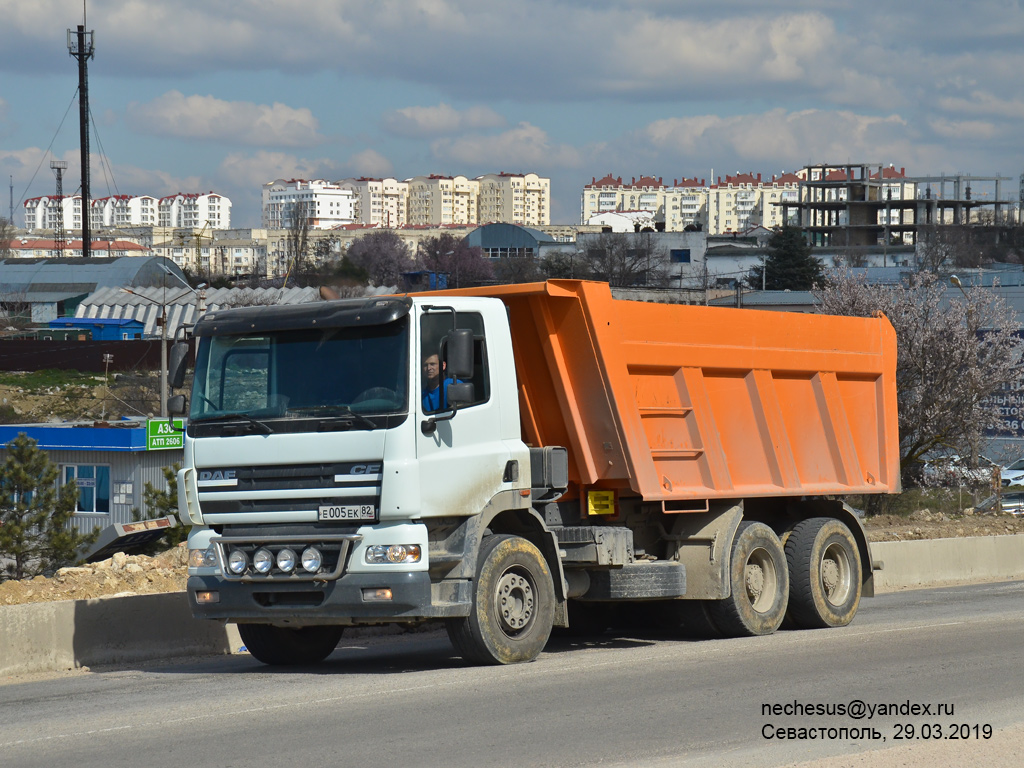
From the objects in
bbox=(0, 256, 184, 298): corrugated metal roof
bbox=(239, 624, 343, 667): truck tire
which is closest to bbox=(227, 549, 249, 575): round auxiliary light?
bbox=(239, 624, 343, 667): truck tire

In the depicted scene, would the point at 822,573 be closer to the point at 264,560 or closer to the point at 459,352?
the point at 459,352

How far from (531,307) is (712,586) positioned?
312 centimetres

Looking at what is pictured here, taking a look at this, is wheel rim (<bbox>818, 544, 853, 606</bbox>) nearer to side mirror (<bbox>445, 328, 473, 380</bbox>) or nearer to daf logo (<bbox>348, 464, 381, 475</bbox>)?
side mirror (<bbox>445, 328, 473, 380</bbox>)

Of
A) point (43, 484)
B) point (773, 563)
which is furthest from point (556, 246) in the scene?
point (773, 563)

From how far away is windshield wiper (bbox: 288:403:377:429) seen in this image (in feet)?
29.7

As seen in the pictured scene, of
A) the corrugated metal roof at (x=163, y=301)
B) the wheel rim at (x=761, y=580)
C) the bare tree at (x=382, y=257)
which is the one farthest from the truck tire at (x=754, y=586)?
the bare tree at (x=382, y=257)

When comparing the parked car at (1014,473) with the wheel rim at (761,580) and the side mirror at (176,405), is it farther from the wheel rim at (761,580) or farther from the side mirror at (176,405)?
the side mirror at (176,405)

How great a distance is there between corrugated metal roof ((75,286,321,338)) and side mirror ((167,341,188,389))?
199 ft

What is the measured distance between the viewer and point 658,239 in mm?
118125

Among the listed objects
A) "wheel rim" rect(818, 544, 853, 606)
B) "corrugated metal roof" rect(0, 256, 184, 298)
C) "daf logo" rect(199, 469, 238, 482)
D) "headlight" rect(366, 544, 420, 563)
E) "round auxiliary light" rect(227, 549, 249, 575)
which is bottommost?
"wheel rim" rect(818, 544, 853, 606)

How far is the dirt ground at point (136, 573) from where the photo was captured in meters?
13.3

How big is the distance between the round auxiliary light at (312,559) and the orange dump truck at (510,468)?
0.06ft

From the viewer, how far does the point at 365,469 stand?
8.99 metres

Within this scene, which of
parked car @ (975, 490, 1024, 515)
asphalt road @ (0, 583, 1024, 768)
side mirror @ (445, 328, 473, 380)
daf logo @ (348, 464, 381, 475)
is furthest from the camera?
parked car @ (975, 490, 1024, 515)
